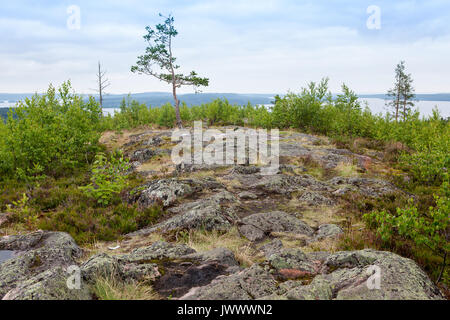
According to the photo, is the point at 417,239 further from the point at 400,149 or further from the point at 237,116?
the point at 237,116

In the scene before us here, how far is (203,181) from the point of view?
1210 cm

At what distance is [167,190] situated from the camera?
428 inches

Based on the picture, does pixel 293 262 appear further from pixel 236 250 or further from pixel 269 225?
pixel 269 225

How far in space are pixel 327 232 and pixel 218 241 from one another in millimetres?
3140

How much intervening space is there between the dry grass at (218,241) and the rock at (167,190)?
355cm

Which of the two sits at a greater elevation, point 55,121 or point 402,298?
point 55,121

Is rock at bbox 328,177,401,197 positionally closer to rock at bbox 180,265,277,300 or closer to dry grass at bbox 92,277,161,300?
rock at bbox 180,265,277,300

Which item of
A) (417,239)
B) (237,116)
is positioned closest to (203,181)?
(417,239)

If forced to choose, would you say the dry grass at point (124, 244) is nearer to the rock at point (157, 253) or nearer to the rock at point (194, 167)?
the rock at point (157, 253)

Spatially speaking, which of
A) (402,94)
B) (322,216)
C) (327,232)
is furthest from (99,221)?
(402,94)

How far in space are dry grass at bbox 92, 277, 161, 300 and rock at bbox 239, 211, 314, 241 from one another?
399 centimetres

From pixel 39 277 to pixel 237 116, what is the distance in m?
48.8

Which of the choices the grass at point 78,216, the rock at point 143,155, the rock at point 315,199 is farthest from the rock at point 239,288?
the rock at point 143,155
